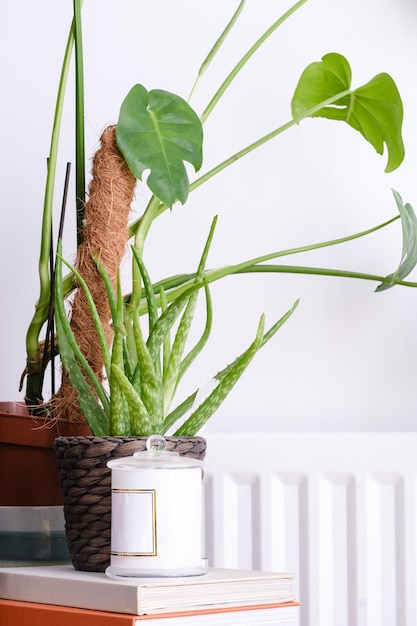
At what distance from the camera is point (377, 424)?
3.96ft

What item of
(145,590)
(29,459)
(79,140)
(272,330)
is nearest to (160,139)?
(79,140)

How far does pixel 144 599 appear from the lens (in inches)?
24.0

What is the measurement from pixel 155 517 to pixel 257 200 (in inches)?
25.5

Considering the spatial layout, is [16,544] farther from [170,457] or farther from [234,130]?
[234,130]

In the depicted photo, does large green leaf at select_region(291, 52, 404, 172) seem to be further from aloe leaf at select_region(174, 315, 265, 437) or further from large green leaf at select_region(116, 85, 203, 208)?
aloe leaf at select_region(174, 315, 265, 437)

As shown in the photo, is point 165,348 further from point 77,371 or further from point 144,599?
point 144,599

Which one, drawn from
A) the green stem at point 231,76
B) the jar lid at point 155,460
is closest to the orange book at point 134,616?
the jar lid at point 155,460

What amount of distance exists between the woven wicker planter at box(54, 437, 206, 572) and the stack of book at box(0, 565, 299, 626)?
2 cm

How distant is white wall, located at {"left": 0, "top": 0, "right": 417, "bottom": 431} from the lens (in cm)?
118

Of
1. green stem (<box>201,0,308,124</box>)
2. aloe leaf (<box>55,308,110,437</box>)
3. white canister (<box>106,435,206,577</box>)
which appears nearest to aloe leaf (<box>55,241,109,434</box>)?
aloe leaf (<box>55,308,110,437</box>)

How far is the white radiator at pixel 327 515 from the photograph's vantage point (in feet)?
3.52

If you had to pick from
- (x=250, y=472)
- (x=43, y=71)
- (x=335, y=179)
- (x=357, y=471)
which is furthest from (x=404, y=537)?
(x=43, y=71)

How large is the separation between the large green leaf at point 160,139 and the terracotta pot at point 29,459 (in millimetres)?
233

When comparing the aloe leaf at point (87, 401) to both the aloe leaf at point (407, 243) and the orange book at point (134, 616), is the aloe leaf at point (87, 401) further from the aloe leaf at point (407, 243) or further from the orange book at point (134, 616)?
the aloe leaf at point (407, 243)
